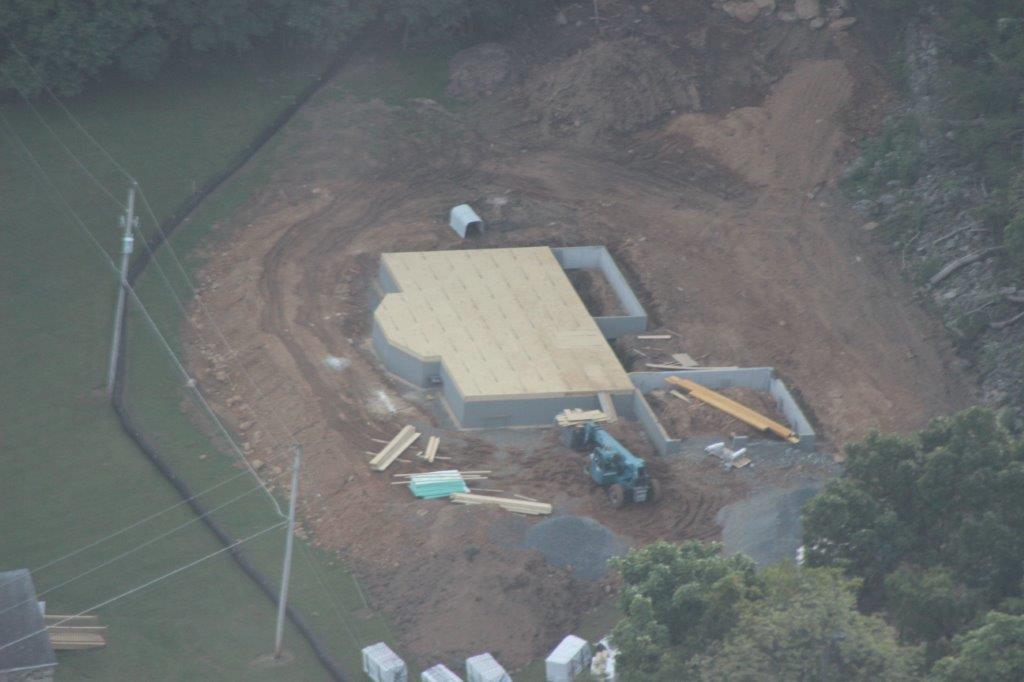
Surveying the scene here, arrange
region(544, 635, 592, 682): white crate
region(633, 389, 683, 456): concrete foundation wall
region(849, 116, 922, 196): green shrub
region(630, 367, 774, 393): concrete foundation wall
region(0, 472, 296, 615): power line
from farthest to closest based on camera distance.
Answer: region(849, 116, 922, 196): green shrub → region(630, 367, 774, 393): concrete foundation wall → region(633, 389, 683, 456): concrete foundation wall → region(0, 472, 296, 615): power line → region(544, 635, 592, 682): white crate

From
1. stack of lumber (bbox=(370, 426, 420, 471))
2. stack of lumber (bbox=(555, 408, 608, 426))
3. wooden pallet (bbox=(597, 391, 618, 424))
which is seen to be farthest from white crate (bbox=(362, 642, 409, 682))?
wooden pallet (bbox=(597, 391, 618, 424))

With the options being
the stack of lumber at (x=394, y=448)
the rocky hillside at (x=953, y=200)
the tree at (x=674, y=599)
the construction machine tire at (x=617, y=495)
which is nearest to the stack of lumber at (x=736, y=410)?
the construction machine tire at (x=617, y=495)

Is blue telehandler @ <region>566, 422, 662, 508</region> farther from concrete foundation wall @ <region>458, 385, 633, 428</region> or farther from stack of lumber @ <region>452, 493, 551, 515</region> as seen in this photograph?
concrete foundation wall @ <region>458, 385, 633, 428</region>

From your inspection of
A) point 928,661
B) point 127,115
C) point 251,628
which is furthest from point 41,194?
point 928,661

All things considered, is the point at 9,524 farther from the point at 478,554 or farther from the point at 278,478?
the point at 478,554

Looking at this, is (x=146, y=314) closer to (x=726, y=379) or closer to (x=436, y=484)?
(x=436, y=484)
